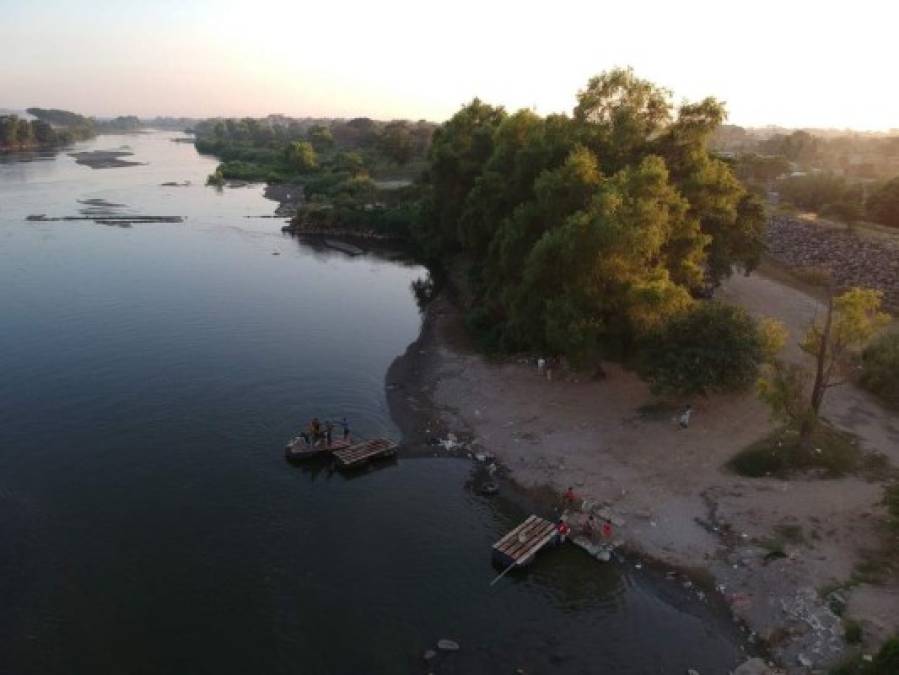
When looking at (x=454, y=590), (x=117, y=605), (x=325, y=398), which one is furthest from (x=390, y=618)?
(x=325, y=398)

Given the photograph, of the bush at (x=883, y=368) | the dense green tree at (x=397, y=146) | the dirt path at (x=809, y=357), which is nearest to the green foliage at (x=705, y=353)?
the dirt path at (x=809, y=357)

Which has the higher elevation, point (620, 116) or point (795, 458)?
point (620, 116)

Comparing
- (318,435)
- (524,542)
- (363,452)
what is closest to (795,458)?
(524,542)

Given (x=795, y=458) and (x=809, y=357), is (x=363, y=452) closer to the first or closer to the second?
(x=795, y=458)

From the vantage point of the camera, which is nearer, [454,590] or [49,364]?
[454,590]

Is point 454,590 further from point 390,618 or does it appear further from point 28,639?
point 28,639
